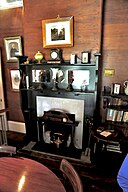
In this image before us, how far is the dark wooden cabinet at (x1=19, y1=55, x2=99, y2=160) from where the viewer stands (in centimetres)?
265

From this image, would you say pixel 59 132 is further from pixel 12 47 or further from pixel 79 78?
pixel 12 47

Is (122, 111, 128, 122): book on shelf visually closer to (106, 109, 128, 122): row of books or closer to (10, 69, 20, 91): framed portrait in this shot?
(106, 109, 128, 122): row of books

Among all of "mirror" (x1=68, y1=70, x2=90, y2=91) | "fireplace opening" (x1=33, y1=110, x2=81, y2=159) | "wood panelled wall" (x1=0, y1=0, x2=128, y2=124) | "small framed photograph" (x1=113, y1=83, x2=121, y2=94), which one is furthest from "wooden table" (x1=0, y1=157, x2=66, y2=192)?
"wood panelled wall" (x1=0, y1=0, x2=128, y2=124)

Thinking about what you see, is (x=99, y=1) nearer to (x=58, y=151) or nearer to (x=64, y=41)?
(x=64, y=41)

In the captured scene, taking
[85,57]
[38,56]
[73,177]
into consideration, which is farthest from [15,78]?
[73,177]

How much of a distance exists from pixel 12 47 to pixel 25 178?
292 centimetres

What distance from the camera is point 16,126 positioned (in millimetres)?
3773

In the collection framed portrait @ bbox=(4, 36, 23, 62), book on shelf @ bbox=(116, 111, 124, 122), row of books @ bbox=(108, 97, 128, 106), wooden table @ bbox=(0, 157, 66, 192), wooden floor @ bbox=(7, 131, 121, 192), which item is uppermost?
framed portrait @ bbox=(4, 36, 23, 62)

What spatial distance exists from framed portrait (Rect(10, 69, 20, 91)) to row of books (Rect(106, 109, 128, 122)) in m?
2.19

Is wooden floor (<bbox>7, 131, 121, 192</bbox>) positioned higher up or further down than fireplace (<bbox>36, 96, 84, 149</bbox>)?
further down

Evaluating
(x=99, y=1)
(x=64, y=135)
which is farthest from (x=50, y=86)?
(x=99, y=1)

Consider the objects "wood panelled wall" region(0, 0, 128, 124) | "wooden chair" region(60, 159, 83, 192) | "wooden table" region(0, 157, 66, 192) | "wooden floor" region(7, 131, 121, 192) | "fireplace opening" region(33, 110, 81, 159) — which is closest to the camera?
"wooden chair" region(60, 159, 83, 192)

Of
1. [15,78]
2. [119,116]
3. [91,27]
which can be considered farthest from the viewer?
[15,78]

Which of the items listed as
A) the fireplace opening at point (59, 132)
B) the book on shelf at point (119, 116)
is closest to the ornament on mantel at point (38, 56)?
the fireplace opening at point (59, 132)
